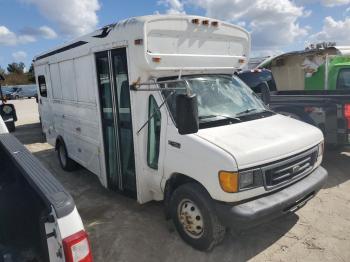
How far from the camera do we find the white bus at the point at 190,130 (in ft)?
11.3

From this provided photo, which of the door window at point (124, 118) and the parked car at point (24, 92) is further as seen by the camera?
the parked car at point (24, 92)

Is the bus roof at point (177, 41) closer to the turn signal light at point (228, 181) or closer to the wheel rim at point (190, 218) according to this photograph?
the turn signal light at point (228, 181)

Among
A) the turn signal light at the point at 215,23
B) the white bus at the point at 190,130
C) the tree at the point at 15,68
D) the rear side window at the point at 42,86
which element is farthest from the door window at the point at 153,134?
the tree at the point at 15,68

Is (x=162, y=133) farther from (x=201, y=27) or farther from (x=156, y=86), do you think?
(x=201, y=27)

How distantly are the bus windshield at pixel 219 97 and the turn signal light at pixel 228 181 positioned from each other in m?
0.84

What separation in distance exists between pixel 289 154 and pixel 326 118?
3.24 m

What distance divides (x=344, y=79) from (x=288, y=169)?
5415mm

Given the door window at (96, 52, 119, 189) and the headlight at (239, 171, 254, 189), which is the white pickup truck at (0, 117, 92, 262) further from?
the headlight at (239, 171, 254, 189)

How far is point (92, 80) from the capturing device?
5238 mm

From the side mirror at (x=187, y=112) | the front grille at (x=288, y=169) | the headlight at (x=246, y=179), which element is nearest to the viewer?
the side mirror at (x=187, y=112)

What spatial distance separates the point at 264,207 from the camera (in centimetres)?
345

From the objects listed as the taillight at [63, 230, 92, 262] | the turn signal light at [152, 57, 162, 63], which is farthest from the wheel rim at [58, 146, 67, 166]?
the taillight at [63, 230, 92, 262]

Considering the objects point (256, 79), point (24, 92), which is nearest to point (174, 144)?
point (256, 79)

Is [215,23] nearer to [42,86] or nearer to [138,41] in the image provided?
[138,41]
